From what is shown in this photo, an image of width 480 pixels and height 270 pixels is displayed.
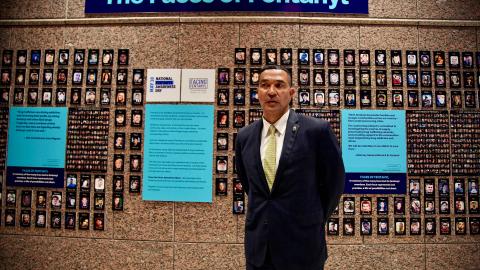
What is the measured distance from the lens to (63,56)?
375 cm

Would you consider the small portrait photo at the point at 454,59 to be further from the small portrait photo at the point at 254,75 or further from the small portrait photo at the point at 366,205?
the small portrait photo at the point at 254,75

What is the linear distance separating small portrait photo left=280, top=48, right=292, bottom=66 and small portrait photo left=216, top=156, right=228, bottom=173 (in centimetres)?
135

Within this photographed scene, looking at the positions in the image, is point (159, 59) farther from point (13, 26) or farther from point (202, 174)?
point (13, 26)

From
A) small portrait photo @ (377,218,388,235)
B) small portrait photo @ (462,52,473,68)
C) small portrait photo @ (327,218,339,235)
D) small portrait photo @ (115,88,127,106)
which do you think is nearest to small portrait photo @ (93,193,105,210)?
small portrait photo @ (115,88,127,106)

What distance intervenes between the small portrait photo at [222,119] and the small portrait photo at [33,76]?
238 cm

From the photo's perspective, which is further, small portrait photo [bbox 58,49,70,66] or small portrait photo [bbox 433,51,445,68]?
small portrait photo [bbox 58,49,70,66]

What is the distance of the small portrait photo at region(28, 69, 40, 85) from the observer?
3748 millimetres

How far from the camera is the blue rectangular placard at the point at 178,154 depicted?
11.5 feet

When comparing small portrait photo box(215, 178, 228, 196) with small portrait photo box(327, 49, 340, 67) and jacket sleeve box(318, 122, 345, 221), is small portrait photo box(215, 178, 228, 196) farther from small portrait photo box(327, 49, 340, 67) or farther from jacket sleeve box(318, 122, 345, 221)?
small portrait photo box(327, 49, 340, 67)

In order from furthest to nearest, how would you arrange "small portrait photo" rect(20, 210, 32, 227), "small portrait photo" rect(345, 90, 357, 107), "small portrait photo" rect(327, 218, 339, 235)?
"small portrait photo" rect(20, 210, 32, 227)
"small portrait photo" rect(345, 90, 357, 107)
"small portrait photo" rect(327, 218, 339, 235)

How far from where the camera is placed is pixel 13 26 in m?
3.85

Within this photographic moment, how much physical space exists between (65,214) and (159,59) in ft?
7.31

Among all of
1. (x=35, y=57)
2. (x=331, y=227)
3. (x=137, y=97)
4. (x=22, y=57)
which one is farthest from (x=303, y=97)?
(x=22, y=57)

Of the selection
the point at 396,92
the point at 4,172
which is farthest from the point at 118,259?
the point at 396,92
